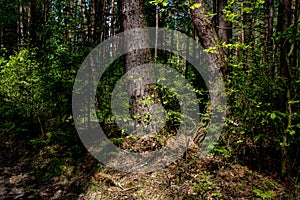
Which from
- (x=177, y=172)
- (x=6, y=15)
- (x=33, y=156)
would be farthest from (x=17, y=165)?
(x=6, y=15)

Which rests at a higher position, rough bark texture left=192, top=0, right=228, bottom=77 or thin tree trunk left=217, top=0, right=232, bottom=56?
thin tree trunk left=217, top=0, right=232, bottom=56

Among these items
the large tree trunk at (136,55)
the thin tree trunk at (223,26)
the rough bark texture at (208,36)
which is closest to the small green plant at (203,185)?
the large tree trunk at (136,55)

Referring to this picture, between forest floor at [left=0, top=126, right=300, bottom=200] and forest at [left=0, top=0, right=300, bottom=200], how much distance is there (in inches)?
0.8

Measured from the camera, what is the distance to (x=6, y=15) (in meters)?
12.7

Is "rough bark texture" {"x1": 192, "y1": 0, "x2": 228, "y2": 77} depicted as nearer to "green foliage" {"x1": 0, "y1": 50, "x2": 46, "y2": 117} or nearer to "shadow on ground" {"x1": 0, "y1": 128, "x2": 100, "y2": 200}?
"shadow on ground" {"x1": 0, "y1": 128, "x2": 100, "y2": 200}

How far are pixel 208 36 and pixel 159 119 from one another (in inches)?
72.6

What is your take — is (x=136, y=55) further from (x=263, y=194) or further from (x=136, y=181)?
(x=263, y=194)

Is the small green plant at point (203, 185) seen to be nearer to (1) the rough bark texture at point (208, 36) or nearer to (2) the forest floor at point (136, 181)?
(2) the forest floor at point (136, 181)

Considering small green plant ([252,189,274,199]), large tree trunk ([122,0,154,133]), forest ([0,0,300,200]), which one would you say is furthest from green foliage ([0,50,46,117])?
small green plant ([252,189,274,199])

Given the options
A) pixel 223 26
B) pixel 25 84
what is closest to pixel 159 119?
pixel 25 84

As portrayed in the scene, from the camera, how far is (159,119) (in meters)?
4.48

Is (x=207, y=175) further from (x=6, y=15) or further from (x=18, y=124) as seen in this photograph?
(x=6, y=15)

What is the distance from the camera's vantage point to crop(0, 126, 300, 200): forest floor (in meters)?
3.60

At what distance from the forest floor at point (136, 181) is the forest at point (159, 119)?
0.07 feet
